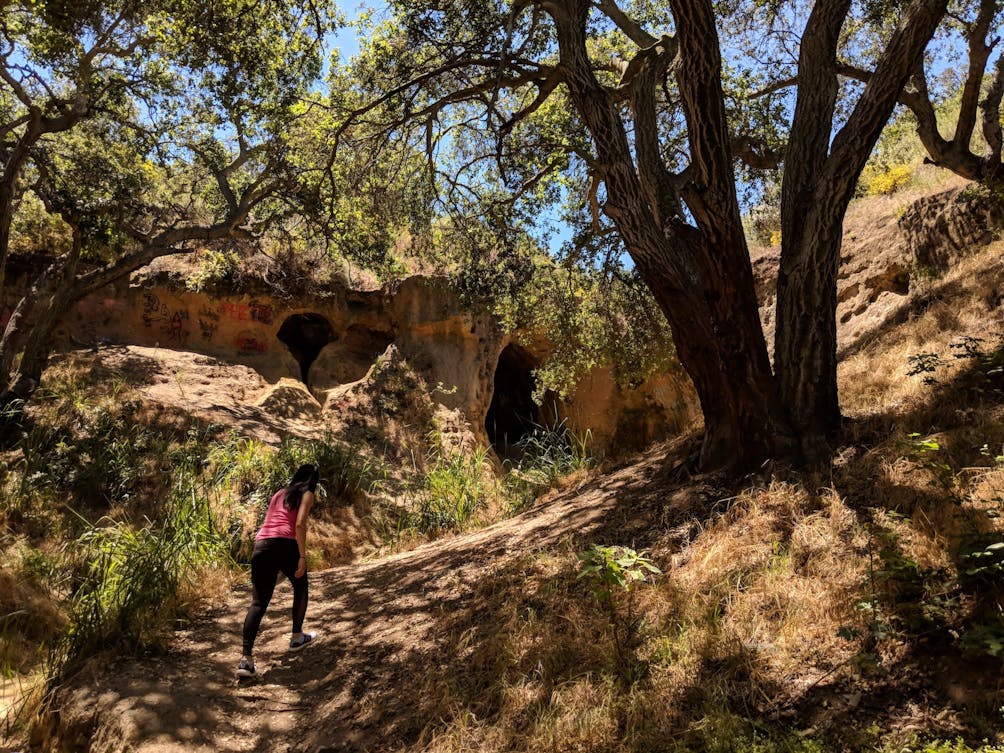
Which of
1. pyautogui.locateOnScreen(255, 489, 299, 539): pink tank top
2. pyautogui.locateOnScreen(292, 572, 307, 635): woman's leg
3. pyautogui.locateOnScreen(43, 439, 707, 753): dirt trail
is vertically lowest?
pyautogui.locateOnScreen(43, 439, 707, 753): dirt trail

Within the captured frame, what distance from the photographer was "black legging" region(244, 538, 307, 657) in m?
4.72

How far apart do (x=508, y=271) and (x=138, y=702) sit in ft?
25.5

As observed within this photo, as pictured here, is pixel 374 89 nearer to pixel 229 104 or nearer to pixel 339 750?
pixel 229 104

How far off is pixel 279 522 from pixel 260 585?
0.48 metres

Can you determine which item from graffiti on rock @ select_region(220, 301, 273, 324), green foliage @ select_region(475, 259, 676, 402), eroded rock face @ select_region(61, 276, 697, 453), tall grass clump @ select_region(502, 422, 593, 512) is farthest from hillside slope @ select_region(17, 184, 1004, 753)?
graffiti on rock @ select_region(220, 301, 273, 324)

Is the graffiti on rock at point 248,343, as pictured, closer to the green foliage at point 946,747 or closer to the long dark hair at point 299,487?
the long dark hair at point 299,487

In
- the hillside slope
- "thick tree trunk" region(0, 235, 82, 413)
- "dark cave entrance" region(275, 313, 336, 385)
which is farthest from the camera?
"dark cave entrance" region(275, 313, 336, 385)

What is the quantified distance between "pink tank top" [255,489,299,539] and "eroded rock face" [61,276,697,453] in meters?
8.19

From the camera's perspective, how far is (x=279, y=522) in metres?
5.06

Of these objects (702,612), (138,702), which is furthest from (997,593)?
(138,702)

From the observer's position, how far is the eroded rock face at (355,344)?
44.5 feet

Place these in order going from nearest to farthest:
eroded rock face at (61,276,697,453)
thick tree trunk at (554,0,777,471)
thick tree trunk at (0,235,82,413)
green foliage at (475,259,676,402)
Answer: thick tree trunk at (554,0,777,471), thick tree trunk at (0,235,82,413), green foliage at (475,259,676,402), eroded rock face at (61,276,697,453)

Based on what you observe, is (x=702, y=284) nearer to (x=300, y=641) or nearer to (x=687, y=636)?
(x=687, y=636)

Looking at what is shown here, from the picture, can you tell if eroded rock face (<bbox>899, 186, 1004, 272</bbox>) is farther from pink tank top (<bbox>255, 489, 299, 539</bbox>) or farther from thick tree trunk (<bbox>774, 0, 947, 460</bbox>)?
pink tank top (<bbox>255, 489, 299, 539</bbox>)
